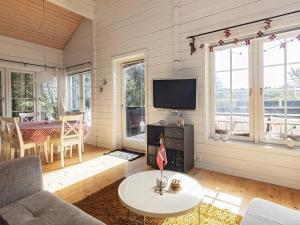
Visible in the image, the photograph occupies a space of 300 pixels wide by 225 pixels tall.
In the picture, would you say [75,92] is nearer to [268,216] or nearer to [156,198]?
[156,198]

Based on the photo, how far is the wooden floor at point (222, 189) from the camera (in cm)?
218

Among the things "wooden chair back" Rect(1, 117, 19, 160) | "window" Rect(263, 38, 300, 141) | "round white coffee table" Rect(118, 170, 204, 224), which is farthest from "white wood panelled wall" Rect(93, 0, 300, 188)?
"wooden chair back" Rect(1, 117, 19, 160)

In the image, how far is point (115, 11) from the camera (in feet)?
14.5

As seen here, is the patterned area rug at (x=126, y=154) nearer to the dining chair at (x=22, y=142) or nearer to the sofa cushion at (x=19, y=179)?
the dining chair at (x=22, y=142)

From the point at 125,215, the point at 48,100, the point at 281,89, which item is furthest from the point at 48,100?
the point at 281,89

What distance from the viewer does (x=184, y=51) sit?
338 cm

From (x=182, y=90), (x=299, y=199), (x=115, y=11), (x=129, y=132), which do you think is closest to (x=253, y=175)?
(x=299, y=199)

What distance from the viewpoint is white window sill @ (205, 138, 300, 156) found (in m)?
2.50

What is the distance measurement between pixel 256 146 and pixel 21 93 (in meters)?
5.57

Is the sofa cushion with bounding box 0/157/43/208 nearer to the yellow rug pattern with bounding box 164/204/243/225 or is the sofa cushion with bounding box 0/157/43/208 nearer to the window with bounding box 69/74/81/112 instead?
the yellow rug pattern with bounding box 164/204/243/225

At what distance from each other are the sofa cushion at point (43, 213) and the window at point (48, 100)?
15.3 ft

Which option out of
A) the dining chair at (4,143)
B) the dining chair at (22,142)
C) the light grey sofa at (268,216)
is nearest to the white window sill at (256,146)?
the light grey sofa at (268,216)

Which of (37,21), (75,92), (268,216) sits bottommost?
(268,216)

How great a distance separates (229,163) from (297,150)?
882 millimetres
